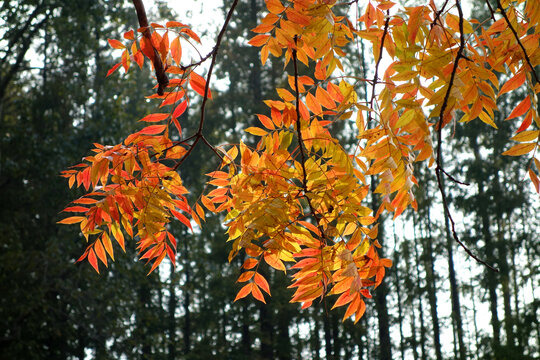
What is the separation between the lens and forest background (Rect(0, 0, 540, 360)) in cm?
898

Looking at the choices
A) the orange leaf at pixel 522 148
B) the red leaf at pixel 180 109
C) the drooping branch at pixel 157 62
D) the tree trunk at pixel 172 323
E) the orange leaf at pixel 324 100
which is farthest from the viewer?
the tree trunk at pixel 172 323

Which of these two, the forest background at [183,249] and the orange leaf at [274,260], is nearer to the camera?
the orange leaf at [274,260]

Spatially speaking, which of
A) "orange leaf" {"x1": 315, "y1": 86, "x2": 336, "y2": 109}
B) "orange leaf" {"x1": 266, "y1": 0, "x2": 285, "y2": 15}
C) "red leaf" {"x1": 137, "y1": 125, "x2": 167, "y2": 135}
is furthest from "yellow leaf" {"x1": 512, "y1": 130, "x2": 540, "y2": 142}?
"red leaf" {"x1": 137, "y1": 125, "x2": 167, "y2": 135}

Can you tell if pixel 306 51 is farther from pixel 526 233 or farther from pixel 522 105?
pixel 526 233

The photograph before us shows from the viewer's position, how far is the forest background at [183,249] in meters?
8.98

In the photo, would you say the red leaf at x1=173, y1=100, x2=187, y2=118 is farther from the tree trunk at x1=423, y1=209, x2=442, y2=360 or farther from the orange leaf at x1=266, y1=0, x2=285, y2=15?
the tree trunk at x1=423, y1=209, x2=442, y2=360

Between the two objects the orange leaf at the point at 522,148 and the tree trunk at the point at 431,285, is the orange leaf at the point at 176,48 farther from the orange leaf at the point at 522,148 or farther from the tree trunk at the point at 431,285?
the tree trunk at the point at 431,285

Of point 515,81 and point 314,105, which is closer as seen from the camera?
point 515,81

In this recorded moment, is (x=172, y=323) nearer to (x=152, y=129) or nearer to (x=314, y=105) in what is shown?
(x=152, y=129)

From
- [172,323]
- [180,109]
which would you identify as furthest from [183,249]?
[180,109]

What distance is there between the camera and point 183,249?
597 inches

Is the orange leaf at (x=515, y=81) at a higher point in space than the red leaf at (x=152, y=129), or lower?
lower

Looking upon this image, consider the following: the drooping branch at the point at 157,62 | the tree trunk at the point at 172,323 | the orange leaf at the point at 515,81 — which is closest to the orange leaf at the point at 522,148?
the orange leaf at the point at 515,81

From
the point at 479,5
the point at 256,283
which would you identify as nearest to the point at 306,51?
the point at 256,283
